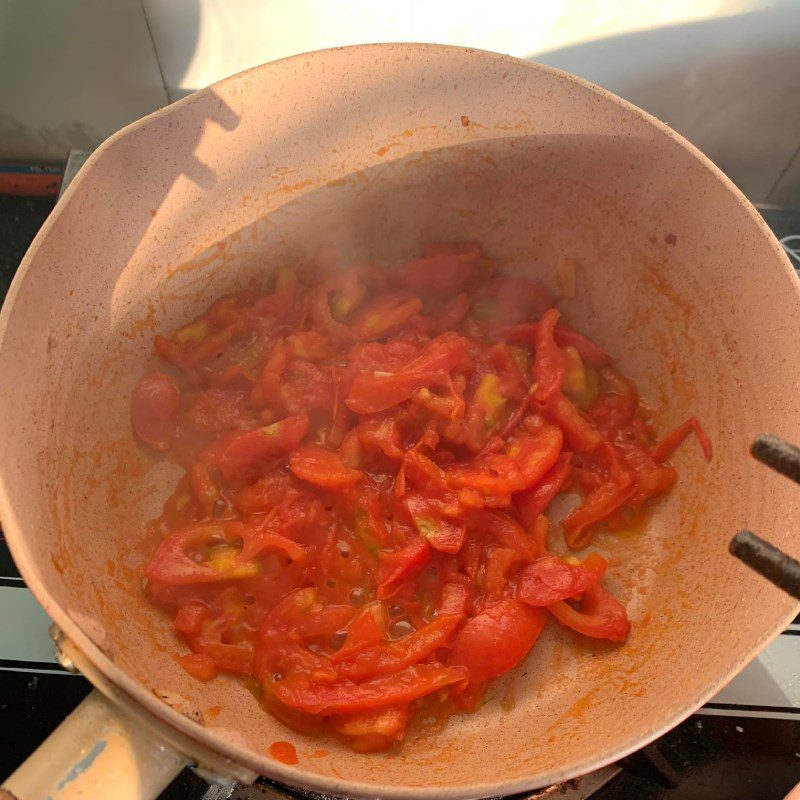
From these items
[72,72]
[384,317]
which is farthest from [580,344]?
[72,72]

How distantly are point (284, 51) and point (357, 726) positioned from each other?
134cm

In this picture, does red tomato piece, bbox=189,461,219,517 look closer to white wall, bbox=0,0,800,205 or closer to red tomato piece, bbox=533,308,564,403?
red tomato piece, bbox=533,308,564,403

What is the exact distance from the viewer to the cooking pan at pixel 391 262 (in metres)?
0.93

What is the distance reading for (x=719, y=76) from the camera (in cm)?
161

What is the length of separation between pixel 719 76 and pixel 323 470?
4.16ft

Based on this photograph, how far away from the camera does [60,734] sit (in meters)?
0.84

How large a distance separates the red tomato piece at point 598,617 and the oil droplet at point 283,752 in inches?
19.5

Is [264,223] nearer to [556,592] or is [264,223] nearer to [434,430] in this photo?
[434,430]

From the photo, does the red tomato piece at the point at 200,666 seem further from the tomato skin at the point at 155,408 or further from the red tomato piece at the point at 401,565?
the tomato skin at the point at 155,408

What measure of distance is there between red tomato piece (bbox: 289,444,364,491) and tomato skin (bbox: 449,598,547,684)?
12.7 inches

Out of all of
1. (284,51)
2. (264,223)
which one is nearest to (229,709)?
(264,223)

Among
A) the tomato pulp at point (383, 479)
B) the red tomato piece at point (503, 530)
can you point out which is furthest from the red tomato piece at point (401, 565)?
the red tomato piece at point (503, 530)

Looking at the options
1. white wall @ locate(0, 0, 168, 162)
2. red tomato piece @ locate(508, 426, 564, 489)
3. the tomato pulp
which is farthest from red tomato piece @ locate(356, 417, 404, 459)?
white wall @ locate(0, 0, 168, 162)

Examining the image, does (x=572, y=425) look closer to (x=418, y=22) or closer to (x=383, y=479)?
(x=383, y=479)
